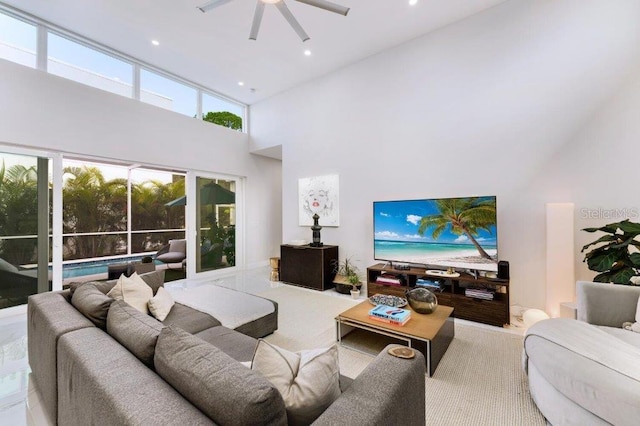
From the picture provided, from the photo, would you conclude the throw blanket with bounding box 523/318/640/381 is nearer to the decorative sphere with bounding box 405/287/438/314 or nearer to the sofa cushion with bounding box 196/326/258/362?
the decorative sphere with bounding box 405/287/438/314

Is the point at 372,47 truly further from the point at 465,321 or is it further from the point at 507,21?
the point at 465,321

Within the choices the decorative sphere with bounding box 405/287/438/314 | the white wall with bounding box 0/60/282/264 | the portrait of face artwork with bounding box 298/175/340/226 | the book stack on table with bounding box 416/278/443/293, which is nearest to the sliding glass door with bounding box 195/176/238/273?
the white wall with bounding box 0/60/282/264

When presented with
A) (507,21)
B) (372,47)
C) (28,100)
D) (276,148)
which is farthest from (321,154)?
(28,100)

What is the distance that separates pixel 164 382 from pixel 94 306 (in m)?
1.03

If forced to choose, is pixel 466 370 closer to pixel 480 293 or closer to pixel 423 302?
pixel 423 302

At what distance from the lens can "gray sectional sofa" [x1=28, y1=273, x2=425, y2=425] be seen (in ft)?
2.62

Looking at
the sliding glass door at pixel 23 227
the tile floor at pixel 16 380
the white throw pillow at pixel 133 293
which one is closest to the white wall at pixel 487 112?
the tile floor at pixel 16 380

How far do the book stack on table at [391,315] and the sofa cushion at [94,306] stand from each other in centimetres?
197

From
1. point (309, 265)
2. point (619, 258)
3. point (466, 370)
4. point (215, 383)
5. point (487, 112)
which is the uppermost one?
point (487, 112)

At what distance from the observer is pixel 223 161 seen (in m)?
5.84

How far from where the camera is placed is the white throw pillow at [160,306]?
87.7 inches

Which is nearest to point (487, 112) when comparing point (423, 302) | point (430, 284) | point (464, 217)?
point (464, 217)

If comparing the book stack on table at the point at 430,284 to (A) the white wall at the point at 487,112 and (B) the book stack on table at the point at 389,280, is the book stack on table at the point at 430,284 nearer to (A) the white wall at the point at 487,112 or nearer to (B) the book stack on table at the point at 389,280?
(B) the book stack on table at the point at 389,280

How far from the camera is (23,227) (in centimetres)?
354
